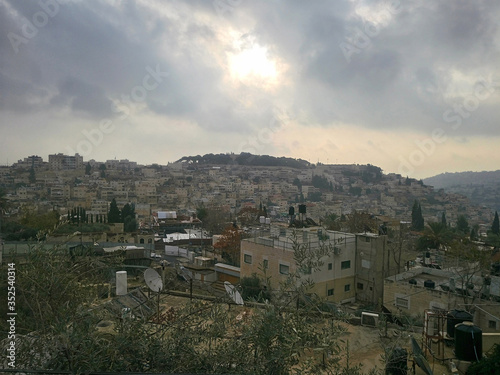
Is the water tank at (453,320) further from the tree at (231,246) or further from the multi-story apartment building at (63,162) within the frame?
the multi-story apartment building at (63,162)

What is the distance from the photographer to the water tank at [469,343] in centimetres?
512

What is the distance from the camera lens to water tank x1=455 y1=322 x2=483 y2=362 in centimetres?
512

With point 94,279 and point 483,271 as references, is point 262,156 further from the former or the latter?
point 94,279

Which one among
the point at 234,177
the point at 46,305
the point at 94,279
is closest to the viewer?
the point at 46,305

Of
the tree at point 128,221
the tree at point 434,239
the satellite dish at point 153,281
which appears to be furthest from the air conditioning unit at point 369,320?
the tree at point 128,221

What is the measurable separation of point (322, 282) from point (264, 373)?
9297 millimetres

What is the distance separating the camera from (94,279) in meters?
2.98

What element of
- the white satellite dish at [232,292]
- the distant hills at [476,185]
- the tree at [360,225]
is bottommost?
the tree at [360,225]

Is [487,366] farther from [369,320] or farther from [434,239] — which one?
[434,239]

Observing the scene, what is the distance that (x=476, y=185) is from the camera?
100 m

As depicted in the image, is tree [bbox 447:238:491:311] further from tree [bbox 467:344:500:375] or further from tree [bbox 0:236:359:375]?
tree [bbox 0:236:359:375]

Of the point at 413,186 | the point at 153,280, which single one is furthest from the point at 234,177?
Result: the point at 153,280

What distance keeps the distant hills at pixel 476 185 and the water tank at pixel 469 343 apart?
69.9 meters

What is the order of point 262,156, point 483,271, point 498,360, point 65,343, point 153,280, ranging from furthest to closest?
point 262,156, point 483,271, point 153,280, point 498,360, point 65,343
